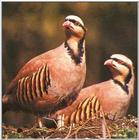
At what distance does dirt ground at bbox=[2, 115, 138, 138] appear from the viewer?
3.01m

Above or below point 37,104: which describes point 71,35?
above

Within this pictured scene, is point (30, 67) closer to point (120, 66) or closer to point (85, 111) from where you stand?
point (85, 111)

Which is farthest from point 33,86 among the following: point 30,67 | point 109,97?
point 109,97

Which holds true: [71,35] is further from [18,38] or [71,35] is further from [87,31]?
[18,38]

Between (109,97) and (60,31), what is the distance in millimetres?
579

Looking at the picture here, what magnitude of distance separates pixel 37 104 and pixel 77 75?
13.8 inches

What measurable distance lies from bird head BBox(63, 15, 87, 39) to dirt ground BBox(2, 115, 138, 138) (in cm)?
61

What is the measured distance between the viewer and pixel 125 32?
3.06 m

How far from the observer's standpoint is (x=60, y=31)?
3.07 m

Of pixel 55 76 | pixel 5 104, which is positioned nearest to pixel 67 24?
pixel 55 76

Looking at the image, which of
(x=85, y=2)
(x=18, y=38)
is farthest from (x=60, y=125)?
(x=85, y=2)

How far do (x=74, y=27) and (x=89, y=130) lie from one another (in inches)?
28.5

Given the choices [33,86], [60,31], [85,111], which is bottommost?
[85,111]

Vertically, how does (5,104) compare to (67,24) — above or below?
below
